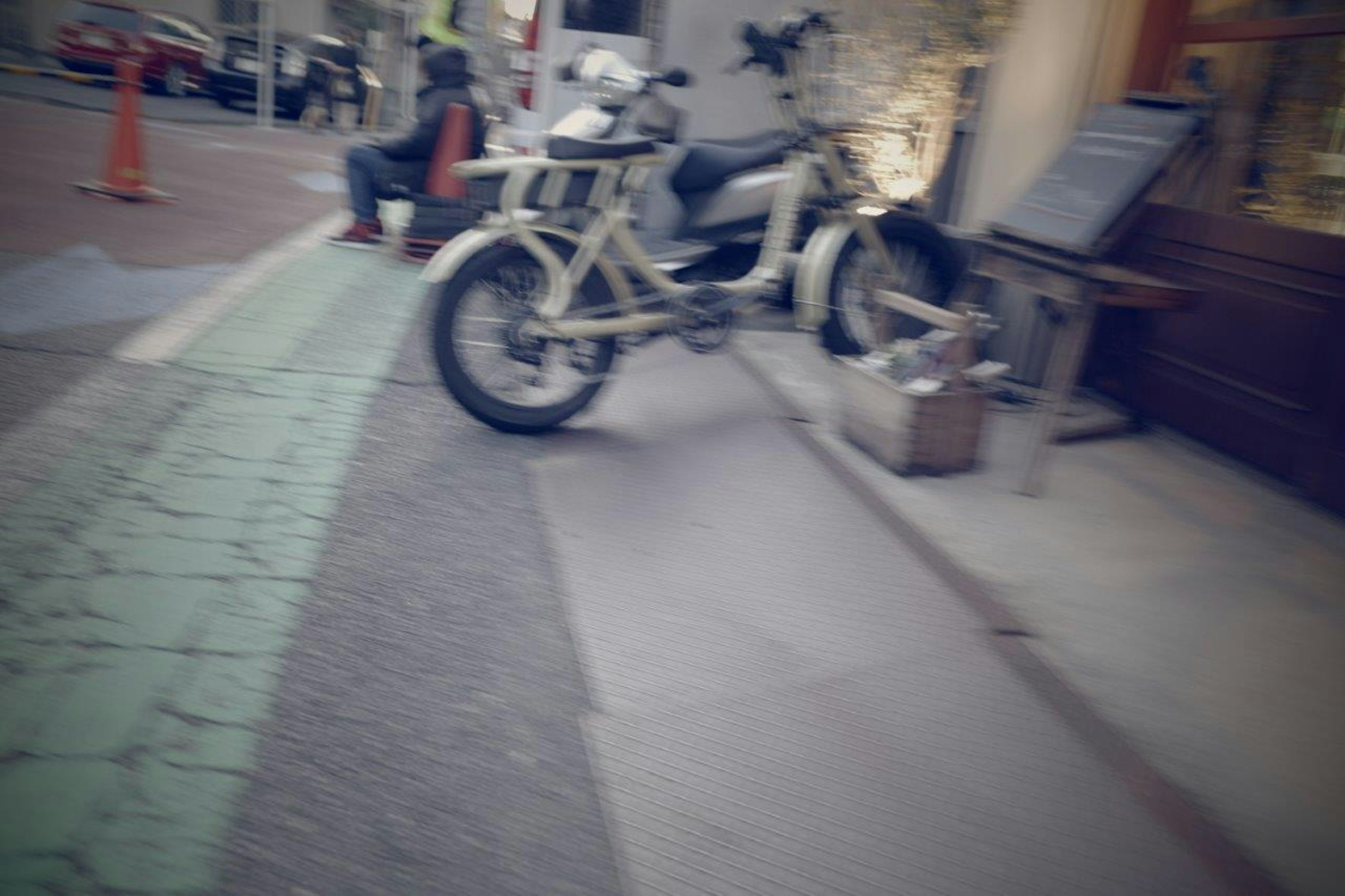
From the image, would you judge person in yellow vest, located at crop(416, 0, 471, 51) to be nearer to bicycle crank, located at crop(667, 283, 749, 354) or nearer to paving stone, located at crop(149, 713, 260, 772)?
bicycle crank, located at crop(667, 283, 749, 354)

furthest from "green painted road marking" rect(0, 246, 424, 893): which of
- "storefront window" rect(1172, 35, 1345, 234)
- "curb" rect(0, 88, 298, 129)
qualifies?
"curb" rect(0, 88, 298, 129)

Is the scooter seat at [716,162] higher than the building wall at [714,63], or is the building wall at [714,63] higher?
the building wall at [714,63]

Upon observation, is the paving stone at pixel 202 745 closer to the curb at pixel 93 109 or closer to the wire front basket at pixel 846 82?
the wire front basket at pixel 846 82

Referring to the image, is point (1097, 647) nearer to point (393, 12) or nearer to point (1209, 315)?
point (1209, 315)

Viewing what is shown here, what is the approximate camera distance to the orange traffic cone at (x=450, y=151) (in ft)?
27.8

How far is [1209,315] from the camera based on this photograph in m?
5.47

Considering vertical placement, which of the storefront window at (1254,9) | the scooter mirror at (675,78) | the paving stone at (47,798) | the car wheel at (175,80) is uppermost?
the storefront window at (1254,9)

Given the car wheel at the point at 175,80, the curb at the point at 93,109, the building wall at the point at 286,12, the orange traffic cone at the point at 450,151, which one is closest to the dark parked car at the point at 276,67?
the car wheel at the point at 175,80

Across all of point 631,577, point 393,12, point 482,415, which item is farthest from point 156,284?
point 393,12

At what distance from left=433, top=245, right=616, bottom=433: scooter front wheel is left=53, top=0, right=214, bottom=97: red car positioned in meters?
17.9

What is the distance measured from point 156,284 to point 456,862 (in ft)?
17.4

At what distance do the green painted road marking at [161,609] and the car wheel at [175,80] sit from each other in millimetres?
17309

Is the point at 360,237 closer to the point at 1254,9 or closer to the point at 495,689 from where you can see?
the point at 1254,9

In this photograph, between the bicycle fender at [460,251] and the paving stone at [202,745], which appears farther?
the bicycle fender at [460,251]
